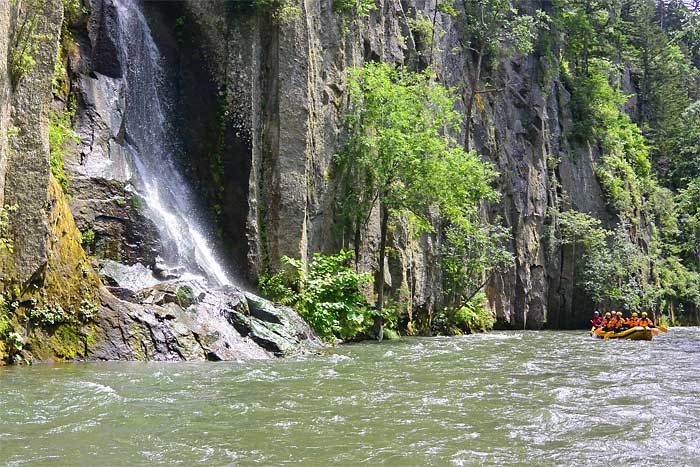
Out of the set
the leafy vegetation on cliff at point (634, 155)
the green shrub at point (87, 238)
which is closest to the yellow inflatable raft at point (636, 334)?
the leafy vegetation on cliff at point (634, 155)

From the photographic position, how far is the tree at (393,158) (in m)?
21.1

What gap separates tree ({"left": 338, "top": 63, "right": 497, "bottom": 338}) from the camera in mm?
21094

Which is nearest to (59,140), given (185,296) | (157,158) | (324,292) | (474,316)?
(157,158)

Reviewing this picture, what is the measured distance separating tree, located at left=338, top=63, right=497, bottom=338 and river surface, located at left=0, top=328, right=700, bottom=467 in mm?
9272

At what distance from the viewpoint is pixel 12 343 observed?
35.7 feet

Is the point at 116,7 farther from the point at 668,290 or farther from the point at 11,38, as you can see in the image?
the point at 668,290

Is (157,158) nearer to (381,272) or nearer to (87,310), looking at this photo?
(87,310)

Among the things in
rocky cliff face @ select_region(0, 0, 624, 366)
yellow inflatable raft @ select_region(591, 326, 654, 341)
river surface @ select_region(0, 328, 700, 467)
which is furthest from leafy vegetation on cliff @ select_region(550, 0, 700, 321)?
river surface @ select_region(0, 328, 700, 467)

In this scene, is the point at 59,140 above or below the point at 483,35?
below

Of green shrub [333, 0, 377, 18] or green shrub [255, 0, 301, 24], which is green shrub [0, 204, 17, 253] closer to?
green shrub [255, 0, 301, 24]

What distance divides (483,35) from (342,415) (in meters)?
29.4

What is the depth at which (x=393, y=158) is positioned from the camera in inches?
827

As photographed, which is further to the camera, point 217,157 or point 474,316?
point 474,316

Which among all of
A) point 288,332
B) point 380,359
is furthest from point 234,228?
point 380,359
